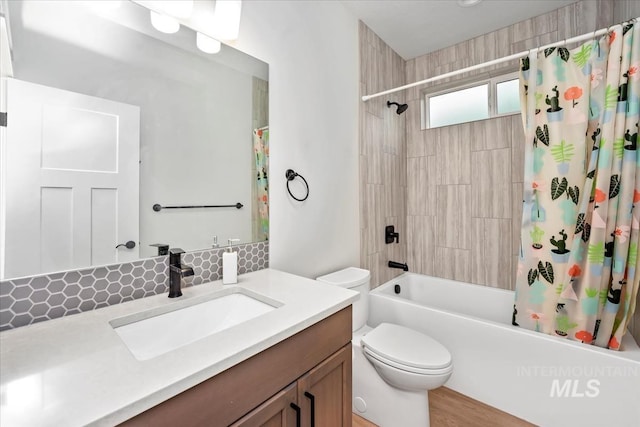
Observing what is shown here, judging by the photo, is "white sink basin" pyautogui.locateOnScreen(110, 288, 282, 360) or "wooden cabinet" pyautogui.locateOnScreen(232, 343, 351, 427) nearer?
"wooden cabinet" pyautogui.locateOnScreen(232, 343, 351, 427)

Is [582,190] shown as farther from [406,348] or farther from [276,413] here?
[276,413]

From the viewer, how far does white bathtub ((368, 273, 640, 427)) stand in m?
1.34

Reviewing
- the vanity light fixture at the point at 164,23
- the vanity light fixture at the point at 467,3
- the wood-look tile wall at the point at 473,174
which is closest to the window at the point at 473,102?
the wood-look tile wall at the point at 473,174

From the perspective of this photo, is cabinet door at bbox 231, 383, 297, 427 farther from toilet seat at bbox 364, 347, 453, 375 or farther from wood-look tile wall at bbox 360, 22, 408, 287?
wood-look tile wall at bbox 360, 22, 408, 287

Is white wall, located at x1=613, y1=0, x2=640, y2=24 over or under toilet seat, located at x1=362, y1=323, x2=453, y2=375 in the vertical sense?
over

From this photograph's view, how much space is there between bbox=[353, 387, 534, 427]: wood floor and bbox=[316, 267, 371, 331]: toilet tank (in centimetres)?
55

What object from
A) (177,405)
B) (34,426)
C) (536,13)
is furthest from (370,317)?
(536,13)

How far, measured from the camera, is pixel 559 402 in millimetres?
1484

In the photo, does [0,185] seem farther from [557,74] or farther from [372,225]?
[557,74]

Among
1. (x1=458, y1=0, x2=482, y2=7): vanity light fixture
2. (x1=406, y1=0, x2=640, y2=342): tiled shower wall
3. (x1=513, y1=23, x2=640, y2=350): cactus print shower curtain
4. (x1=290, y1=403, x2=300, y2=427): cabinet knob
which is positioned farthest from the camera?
(x1=406, y1=0, x2=640, y2=342): tiled shower wall

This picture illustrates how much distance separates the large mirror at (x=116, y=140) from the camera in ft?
2.67

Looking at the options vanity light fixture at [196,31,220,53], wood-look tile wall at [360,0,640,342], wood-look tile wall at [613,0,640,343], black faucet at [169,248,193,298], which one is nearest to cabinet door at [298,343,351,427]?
black faucet at [169,248,193,298]

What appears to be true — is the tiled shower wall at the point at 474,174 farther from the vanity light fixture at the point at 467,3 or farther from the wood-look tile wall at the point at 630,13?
the vanity light fixture at the point at 467,3

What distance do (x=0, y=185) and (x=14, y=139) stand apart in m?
0.13
